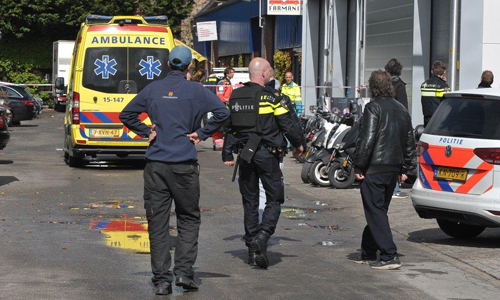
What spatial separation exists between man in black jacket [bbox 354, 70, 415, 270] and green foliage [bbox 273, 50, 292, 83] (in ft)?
92.6

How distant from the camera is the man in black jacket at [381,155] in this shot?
8.91 m

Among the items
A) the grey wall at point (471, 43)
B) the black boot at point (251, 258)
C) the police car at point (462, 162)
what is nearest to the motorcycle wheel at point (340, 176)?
the grey wall at point (471, 43)

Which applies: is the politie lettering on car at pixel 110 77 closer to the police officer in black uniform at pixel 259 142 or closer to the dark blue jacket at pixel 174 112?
the police officer in black uniform at pixel 259 142

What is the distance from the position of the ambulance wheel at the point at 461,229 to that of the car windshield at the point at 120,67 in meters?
8.52

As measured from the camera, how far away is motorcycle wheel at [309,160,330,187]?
16016 mm

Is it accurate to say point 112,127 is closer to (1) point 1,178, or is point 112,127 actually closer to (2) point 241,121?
(1) point 1,178

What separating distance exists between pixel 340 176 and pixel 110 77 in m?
5.04

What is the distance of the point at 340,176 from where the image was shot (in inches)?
623

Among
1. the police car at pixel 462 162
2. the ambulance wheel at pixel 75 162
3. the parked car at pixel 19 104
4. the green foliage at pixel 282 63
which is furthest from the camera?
the green foliage at pixel 282 63

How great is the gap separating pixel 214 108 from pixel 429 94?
9.15 metres

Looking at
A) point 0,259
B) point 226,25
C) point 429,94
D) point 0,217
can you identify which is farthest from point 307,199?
point 226,25

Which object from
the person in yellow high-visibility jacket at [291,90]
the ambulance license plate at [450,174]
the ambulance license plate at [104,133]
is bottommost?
the ambulance license plate at [104,133]

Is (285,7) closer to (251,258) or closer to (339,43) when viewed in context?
(339,43)

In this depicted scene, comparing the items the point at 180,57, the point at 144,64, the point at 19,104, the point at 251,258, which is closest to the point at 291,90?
the point at 144,64
